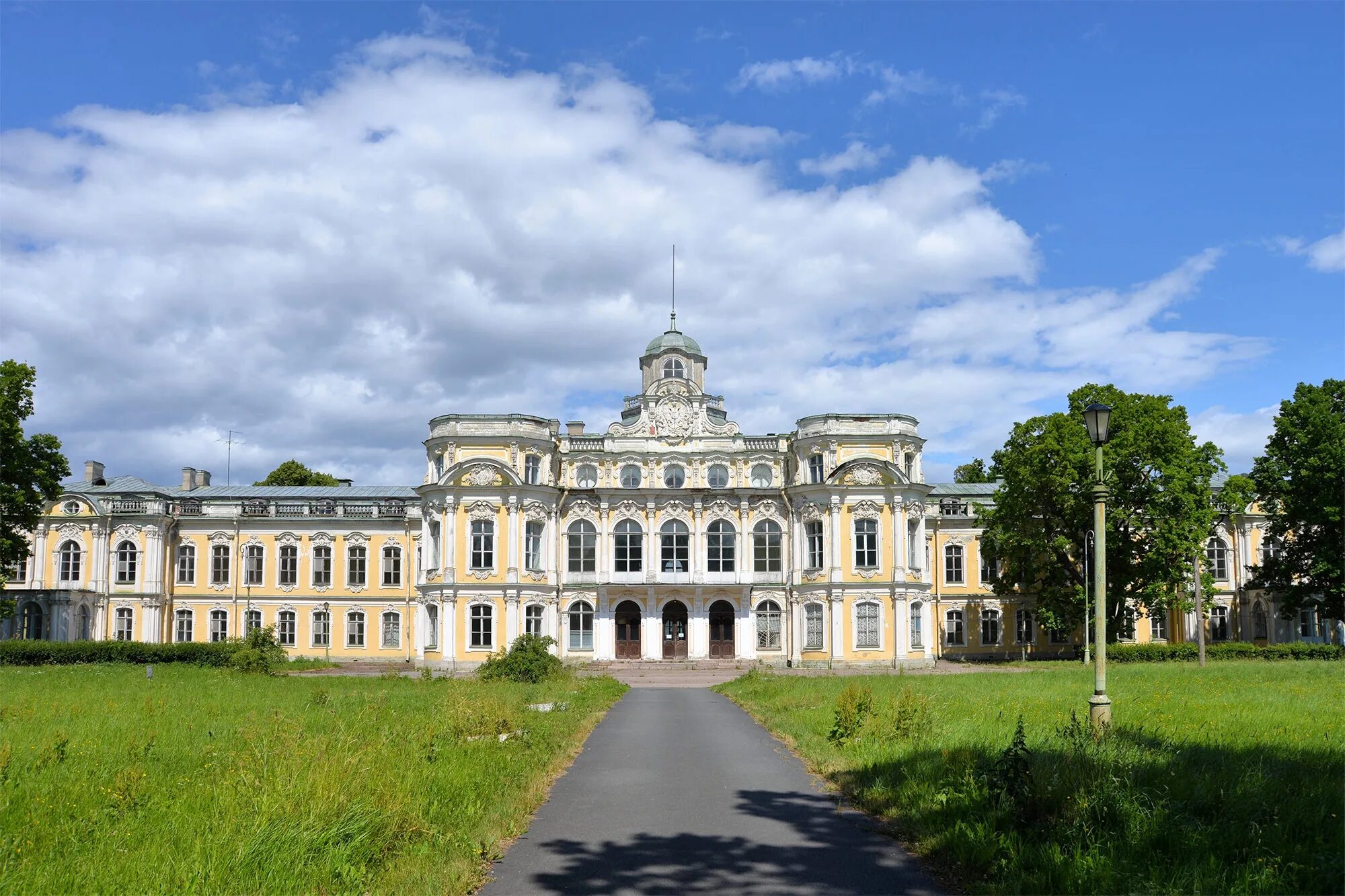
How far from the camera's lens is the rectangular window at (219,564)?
57.2 meters

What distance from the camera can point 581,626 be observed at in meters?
52.5

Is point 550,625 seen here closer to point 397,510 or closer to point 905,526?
point 397,510

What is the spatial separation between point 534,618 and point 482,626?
2570 millimetres

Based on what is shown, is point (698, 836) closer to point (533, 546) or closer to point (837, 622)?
point (837, 622)

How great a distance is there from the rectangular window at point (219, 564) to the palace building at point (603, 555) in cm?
11

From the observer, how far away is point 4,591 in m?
50.7

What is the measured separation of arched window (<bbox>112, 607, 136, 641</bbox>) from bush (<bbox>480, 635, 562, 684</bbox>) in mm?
27823

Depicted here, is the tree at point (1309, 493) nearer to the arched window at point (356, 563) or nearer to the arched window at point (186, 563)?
the arched window at point (356, 563)

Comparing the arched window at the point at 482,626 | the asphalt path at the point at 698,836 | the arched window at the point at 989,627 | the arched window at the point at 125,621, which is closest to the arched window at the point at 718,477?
A: the arched window at the point at 482,626

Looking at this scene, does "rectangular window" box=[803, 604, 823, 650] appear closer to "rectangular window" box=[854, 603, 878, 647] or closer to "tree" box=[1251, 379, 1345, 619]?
"rectangular window" box=[854, 603, 878, 647]

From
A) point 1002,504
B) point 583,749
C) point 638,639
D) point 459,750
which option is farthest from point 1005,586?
point 459,750

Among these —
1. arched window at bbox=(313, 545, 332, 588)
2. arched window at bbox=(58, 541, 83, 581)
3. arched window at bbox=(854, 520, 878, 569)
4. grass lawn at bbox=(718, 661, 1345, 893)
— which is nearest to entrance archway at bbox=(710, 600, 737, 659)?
arched window at bbox=(854, 520, 878, 569)

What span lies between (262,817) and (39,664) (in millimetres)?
40882

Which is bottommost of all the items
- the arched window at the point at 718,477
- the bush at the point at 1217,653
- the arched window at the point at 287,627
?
the bush at the point at 1217,653
